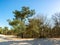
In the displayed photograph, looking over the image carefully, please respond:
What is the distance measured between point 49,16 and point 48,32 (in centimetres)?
344

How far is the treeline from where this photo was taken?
21953 mm

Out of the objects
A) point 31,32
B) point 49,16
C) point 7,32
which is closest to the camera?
point 31,32

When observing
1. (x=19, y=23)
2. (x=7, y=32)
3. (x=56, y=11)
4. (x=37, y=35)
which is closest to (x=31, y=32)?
(x=37, y=35)

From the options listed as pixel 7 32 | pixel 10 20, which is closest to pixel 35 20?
pixel 10 20

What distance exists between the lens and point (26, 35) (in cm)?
2288

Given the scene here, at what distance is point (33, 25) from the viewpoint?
71.4 feet

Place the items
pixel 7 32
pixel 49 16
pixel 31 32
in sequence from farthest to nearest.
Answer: pixel 7 32 < pixel 49 16 < pixel 31 32

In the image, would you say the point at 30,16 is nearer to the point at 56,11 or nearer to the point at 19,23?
the point at 19,23

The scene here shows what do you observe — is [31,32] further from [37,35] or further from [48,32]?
→ [48,32]

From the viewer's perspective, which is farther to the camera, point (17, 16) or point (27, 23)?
point (17, 16)

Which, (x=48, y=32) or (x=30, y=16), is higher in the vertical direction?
(x=30, y=16)

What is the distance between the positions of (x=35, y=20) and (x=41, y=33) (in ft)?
8.55

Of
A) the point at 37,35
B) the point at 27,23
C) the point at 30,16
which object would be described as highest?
the point at 30,16

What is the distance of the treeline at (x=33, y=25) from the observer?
22.0m
